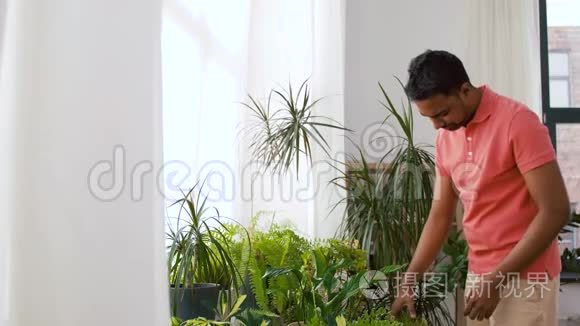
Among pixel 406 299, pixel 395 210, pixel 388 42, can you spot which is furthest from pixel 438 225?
pixel 388 42

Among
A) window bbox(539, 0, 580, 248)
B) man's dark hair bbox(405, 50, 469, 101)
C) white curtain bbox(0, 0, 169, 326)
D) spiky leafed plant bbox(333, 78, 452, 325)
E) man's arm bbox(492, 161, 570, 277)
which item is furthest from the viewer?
window bbox(539, 0, 580, 248)

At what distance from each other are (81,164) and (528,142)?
1.38 meters

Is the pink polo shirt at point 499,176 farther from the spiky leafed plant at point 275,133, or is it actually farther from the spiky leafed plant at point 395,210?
the spiky leafed plant at point 395,210

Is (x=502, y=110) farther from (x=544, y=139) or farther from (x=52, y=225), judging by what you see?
(x=52, y=225)

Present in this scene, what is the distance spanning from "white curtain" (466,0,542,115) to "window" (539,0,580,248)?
283 mm

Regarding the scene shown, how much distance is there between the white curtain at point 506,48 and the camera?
16.6ft

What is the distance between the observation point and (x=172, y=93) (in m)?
2.60

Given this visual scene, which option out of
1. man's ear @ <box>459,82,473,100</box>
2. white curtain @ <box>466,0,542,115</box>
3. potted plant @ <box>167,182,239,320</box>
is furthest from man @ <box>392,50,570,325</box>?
white curtain @ <box>466,0,542,115</box>

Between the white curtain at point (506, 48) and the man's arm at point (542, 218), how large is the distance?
10.3 feet

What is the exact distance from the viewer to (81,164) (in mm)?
1328

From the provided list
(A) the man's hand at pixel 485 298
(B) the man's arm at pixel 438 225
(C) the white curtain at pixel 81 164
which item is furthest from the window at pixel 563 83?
(C) the white curtain at pixel 81 164

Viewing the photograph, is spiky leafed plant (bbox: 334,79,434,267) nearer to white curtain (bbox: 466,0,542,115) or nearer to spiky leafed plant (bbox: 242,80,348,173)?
spiky leafed plant (bbox: 242,80,348,173)

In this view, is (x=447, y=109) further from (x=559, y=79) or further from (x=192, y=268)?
(x=559, y=79)

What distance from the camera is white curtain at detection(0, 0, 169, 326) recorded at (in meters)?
1.23
